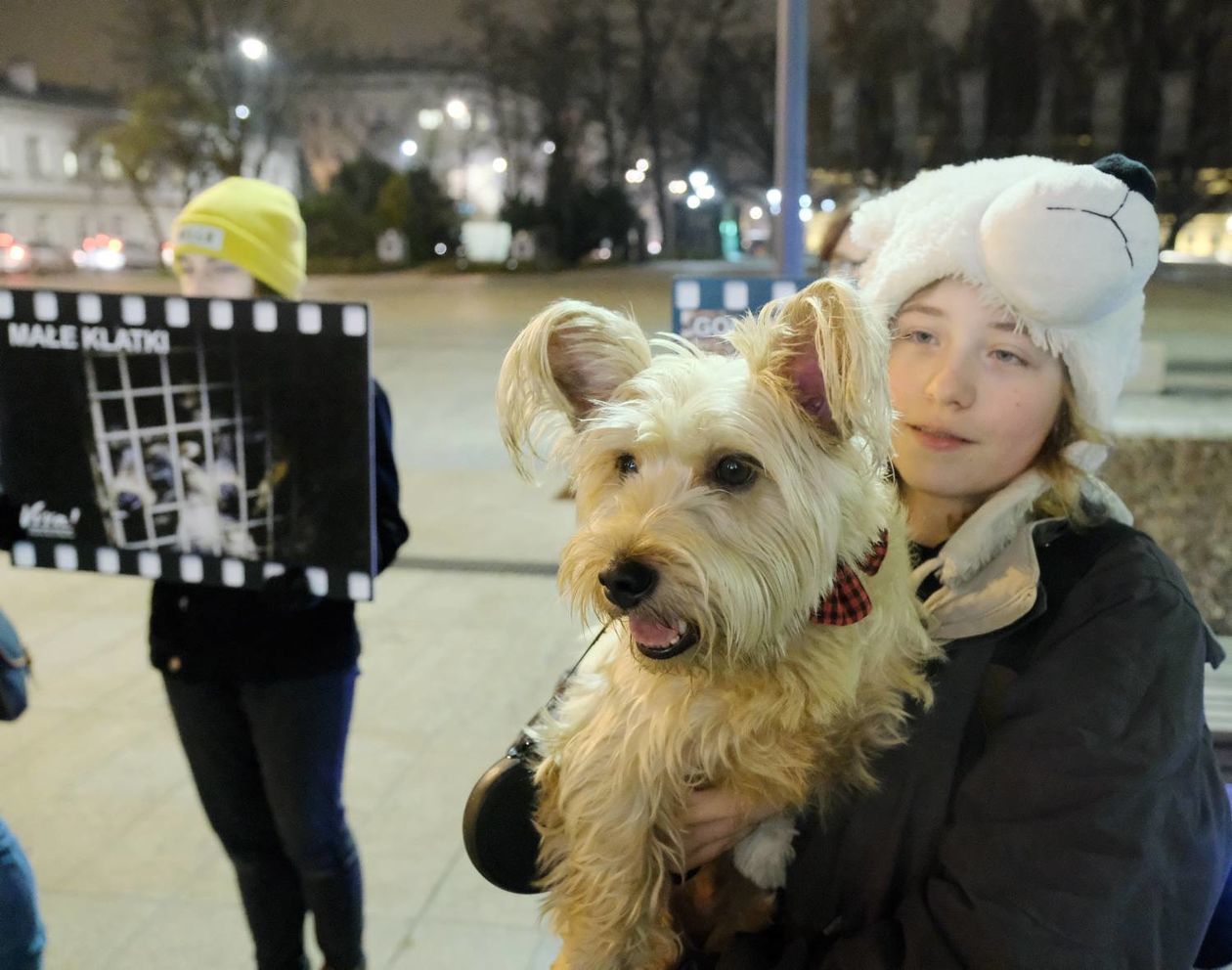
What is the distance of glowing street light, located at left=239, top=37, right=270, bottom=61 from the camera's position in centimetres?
1361

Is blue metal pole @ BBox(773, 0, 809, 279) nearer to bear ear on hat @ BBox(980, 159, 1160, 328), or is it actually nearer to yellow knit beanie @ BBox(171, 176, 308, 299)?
yellow knit beanie @ BBox(171, 176, 308, 299)

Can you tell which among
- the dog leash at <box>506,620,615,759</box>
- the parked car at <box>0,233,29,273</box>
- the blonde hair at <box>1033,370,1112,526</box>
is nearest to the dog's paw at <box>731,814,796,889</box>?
the dog leash at <box>506,620,615,759</box>

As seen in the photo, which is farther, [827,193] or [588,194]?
[588,194]

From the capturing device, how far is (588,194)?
639 inches

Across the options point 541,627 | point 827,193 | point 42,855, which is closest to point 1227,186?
point 827,193

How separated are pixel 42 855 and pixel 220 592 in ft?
6.20

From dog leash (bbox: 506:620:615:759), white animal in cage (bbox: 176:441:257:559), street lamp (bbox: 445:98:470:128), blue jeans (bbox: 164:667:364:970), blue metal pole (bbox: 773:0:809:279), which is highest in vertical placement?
street lamp (bbox: 445:98:470:128)

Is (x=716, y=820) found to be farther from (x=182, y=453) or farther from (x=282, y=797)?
(x=182, y=453)

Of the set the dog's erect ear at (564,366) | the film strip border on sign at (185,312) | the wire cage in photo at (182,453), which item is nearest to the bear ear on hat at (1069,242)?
the dog's erect ear at (564,366)

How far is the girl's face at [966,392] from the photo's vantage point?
1.42 m

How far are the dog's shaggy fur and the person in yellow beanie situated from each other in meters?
1.00

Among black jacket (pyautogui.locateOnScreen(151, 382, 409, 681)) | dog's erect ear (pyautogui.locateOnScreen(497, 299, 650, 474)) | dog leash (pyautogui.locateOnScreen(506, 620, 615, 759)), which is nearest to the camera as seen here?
dog's erect ear (pyautogui.locateOnScreen(497, 299, 650, 474))

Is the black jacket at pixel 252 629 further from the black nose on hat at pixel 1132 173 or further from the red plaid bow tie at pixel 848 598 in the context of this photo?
the black nose on hat at pixel 1132 173

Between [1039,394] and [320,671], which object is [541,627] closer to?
[320,671]
